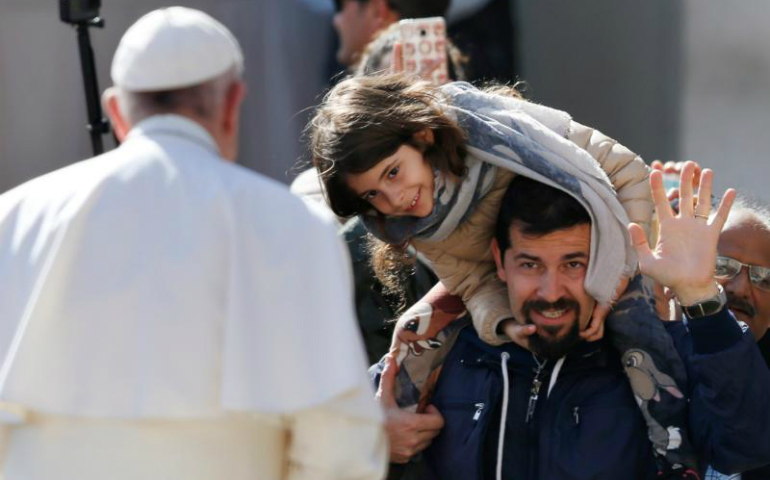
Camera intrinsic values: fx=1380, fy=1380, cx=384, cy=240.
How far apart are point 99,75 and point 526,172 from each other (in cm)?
381

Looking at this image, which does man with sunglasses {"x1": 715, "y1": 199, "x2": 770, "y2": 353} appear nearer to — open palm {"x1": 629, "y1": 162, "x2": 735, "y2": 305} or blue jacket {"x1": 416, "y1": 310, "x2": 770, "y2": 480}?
blue jacket {"x1": 416, "y1": 310, "x2": 770, "y2": 480}

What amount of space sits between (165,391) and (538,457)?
996 millimetres

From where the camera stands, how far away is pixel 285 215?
2453 mm

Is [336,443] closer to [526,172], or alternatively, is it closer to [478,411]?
[478,411]

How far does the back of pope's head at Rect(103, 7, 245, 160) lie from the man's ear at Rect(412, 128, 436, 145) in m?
0.70

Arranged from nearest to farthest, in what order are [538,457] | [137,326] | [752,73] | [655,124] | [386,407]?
[137,326]
[538,457]
[386,407]
[752,73]
[655,124]

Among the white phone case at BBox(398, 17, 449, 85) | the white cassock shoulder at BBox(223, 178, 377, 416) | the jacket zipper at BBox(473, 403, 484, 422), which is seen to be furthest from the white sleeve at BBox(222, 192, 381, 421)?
the white phone case at BBox(398, 17, 449, 85)

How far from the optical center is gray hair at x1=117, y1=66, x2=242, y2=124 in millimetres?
2525

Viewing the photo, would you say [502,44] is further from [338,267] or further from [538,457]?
[338,267]

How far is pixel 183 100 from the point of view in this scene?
2.53 metres

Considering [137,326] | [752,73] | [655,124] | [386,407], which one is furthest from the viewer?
[655,124]

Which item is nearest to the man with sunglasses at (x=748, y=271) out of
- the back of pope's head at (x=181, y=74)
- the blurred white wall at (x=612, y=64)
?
the back of pope's head at (x=181, y=74)

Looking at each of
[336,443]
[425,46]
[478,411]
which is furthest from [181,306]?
[425,46]

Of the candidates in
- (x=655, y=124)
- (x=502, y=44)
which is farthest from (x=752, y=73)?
(x=502, y=44)
